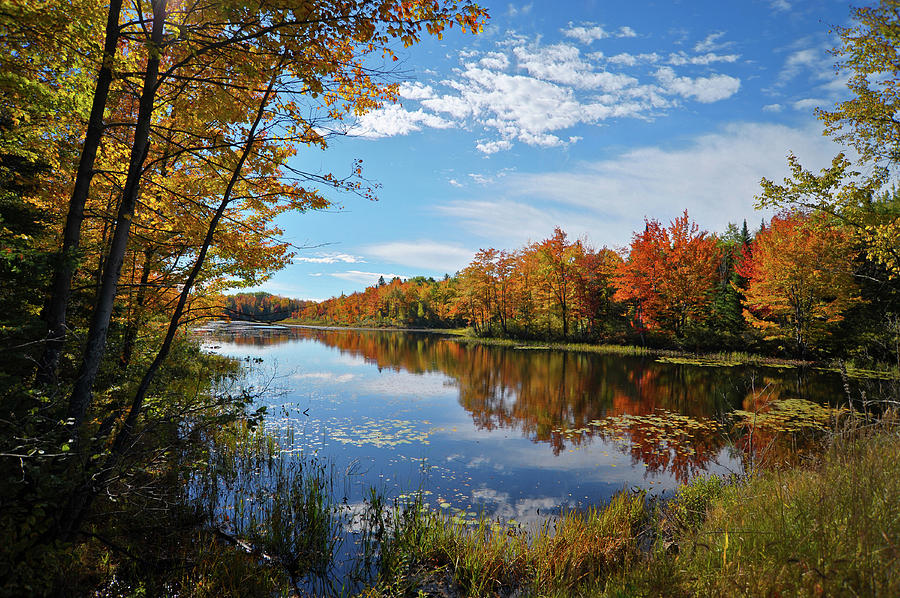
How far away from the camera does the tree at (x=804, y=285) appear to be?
24.0 metres

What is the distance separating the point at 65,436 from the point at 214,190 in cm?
532

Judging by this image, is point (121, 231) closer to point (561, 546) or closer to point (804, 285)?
point (561, 546)

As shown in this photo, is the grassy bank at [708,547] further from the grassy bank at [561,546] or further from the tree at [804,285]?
the tree at [804,285]

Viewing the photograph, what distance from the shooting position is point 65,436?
155 inches

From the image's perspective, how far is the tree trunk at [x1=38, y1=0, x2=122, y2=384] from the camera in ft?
14.3

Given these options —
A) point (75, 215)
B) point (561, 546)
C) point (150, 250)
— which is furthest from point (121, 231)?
point (561, 546)

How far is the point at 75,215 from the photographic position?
15.1 ft

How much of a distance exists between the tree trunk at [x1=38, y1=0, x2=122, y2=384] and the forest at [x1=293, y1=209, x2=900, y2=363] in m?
6.25

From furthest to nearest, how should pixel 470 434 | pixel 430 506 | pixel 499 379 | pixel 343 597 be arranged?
pixel 499 379 → pixel 470 434 → pixel 430 506 → pixel 343 597

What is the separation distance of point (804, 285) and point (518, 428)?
2536 cm

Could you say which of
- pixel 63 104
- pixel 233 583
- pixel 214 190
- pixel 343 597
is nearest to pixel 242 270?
pixel 214 190

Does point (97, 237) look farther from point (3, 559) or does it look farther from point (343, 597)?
point (343, 597)

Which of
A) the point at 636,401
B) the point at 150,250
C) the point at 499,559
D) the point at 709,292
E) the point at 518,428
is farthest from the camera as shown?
the point at 709,292

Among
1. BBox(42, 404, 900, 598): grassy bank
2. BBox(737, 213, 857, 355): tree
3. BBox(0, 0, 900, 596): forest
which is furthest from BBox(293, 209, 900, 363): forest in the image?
BBox(42, 404, 900, 598): grassy bank
